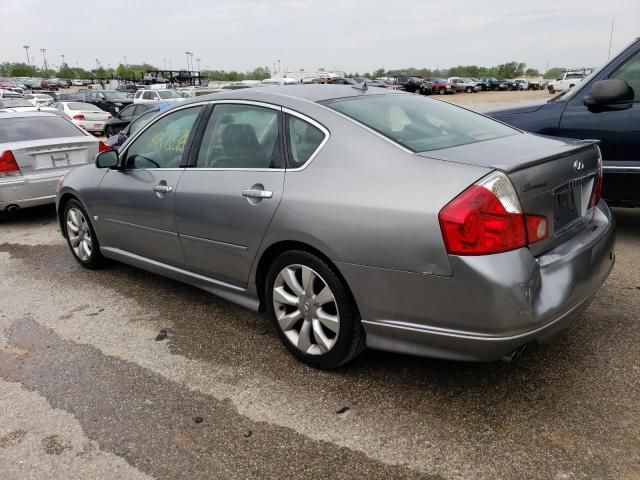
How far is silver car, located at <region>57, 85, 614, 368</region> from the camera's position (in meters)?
2.46

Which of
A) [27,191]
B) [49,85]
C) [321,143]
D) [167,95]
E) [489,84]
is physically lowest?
[489,84]

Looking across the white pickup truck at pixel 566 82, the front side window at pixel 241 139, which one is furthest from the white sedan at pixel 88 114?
the white pickup truck at pixel 566 82

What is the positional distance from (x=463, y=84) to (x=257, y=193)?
53.0 metres

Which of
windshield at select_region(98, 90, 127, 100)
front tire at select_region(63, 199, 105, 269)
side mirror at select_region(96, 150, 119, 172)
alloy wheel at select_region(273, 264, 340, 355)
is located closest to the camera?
alloy wheel at select_region(273, 264, 340, 355)

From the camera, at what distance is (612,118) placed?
4.85 meters

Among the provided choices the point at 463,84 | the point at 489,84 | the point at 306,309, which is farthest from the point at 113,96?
the point at 489,84

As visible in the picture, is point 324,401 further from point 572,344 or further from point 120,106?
point 120,106

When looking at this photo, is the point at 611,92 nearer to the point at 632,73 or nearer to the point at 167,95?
the point at 632,73

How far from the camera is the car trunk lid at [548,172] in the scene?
8.46ft

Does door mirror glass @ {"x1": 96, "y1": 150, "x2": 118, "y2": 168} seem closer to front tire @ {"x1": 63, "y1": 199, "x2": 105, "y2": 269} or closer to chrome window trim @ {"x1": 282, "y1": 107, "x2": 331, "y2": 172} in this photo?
front tire @ {"x1": 63, "y1": 199, "x2": 105, "y2": 269}

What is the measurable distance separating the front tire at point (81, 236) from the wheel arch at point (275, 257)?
7.59 feet

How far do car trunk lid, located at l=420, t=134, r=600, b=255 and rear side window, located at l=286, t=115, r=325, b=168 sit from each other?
0.65 metres

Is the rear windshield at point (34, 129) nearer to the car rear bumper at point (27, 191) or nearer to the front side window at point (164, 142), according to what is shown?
the car rear bumper at point (27, 191)

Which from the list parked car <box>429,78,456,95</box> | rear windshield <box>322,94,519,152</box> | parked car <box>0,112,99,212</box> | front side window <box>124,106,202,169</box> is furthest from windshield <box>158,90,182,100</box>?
parked car <box>429,78,456,95</box>
